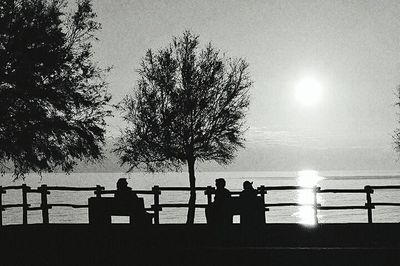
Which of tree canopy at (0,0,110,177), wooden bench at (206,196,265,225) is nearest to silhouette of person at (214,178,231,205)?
wooden bench at (206,196,265,225)

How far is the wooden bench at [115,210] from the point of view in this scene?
1505 centimetres

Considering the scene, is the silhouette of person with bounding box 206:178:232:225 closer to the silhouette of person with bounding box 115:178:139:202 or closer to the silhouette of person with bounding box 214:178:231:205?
the silhouette of person with bounding box 214:178:231:205

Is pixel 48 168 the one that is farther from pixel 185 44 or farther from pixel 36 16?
pixel 185 44

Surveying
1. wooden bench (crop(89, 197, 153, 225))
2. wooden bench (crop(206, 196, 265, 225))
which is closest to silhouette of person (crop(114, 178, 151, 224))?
wooden bench (crop(89, 197, 153, 225))

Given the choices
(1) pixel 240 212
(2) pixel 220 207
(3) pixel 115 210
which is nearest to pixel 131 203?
(3) pixel 115 210

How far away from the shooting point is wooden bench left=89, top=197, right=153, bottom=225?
1505 centimetres

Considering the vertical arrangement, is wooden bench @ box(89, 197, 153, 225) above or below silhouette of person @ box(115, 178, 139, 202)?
below

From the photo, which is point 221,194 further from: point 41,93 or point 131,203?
point 41,93

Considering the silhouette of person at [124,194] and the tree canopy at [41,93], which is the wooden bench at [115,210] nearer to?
the silhouette of person at [124,194]

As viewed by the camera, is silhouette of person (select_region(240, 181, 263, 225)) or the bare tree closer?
silhouette of person (select_region(240, 181, 263, 225))

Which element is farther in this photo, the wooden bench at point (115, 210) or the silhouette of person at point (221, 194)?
the wooden bench at point (115, 210)

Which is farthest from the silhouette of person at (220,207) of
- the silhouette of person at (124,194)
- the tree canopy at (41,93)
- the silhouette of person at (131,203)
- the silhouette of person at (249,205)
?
the tree canopy at (41,93)

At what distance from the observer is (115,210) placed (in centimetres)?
1527

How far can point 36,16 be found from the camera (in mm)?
24578
